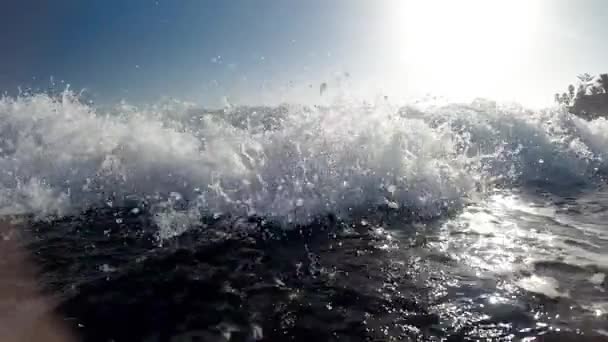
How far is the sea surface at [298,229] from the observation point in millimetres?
3977

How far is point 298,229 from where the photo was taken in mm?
7098

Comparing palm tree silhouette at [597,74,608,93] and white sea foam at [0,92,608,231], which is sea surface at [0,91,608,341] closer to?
white sea foam at [0,92,608,231]

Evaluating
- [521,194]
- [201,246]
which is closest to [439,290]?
[201,246]

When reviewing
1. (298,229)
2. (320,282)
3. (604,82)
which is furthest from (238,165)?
(604,82)

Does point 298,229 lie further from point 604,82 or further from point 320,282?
point 604,82

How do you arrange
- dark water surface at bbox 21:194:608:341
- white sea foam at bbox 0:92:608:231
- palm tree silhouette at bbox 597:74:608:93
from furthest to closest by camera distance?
palm tree silhouette at bbox 597:74:608:93 → white sea foam at bbox 0:92:608:231 → dark water surface at bbox 21:194:608:341

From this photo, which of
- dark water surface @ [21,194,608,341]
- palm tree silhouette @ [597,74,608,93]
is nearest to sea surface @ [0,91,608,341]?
dark water surface @ [21,194,608,341]

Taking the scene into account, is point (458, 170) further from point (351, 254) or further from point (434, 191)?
point (351, 254)

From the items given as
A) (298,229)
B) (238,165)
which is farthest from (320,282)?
(238,165)

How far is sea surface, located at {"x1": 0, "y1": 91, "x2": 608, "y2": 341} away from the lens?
3.98 meters

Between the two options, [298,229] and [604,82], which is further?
[604,82]

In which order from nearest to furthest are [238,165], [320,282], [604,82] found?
[320,282], [238,165], [604,82]

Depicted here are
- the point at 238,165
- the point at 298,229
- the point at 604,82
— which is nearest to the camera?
the point at 298,229

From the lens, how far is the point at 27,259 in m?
5.55
